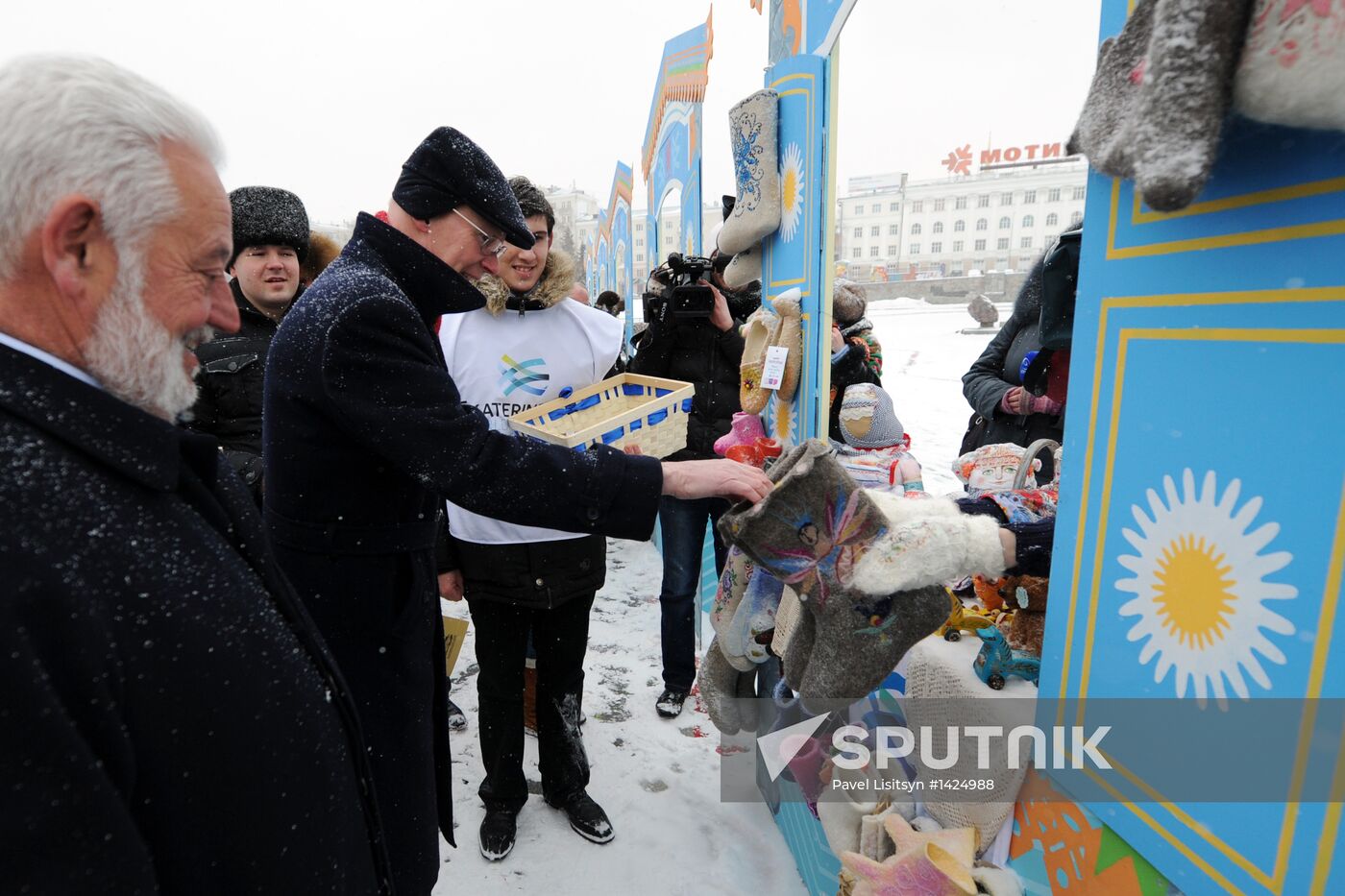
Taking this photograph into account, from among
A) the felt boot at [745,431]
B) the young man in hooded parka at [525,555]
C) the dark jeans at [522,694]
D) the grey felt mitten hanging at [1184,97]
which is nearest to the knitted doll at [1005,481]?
the grey felt mitten hanging at [1184,97]

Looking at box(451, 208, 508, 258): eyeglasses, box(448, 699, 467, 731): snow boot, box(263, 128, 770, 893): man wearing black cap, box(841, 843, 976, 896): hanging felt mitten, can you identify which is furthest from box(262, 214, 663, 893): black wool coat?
box(448, 699, 467, 731): snow boot

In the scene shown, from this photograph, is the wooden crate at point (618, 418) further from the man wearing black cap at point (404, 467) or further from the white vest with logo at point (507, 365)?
the man wearing black cap at point (404, 467)

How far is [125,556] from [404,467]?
656mm

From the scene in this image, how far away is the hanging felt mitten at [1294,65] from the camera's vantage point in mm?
574

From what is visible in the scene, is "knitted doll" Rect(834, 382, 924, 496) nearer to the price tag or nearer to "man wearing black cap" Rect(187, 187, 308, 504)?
the price tag

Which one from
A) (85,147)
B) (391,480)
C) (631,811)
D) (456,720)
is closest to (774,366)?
(391,480)

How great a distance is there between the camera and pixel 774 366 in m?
2.39

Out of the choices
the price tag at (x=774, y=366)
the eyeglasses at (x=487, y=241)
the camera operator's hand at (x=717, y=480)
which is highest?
the eyeglasses at (x=487, y=241)

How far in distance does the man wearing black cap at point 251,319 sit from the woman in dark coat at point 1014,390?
2.48 meters

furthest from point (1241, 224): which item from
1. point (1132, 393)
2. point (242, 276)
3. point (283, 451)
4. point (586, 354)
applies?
point (242, 276)

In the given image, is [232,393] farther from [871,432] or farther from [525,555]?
[871,432]

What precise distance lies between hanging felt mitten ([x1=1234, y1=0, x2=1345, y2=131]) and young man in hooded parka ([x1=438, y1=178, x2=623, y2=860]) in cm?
178

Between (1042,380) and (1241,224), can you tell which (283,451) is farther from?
(1042,380)

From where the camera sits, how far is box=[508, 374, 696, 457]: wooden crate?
73.9 inches
